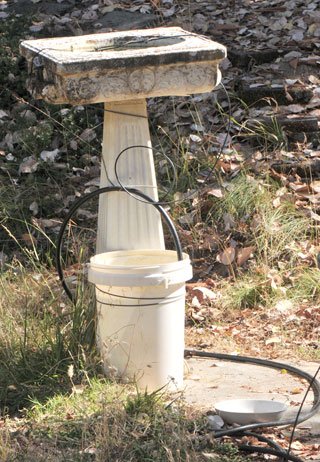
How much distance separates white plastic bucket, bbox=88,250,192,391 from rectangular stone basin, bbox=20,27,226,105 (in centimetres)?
87

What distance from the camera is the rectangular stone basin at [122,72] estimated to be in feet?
12.5

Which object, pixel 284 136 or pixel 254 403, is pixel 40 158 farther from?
pixel 254 403

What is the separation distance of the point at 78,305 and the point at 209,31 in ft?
16.5

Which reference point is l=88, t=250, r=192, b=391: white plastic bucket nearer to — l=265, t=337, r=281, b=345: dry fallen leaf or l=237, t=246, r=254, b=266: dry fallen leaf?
l=265, t=337, r=281, b=345: dry fallen leaf

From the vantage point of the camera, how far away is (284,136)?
6.50 m

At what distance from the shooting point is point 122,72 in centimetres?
388

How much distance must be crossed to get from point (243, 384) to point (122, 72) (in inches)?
68.4

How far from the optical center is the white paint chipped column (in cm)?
416

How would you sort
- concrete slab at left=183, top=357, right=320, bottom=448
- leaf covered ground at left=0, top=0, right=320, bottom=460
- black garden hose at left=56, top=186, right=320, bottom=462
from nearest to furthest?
black garden hose at left=56, top=186, right=320, bottom=462
concrete slab at left=183, top=357, right=320, bottom=448
leaf covered ground at left=0, top=0, right=320, bottom=460

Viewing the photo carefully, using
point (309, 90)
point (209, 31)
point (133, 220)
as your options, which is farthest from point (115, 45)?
point (209, 31)

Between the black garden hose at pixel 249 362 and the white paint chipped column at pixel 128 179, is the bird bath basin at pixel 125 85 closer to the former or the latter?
the white paint chipped column at pixel 128 179

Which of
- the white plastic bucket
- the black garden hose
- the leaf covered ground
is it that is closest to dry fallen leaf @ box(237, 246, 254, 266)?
the leaf covered ground

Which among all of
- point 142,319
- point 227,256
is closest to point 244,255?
point 227,256

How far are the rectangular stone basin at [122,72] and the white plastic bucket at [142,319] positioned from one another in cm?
87
